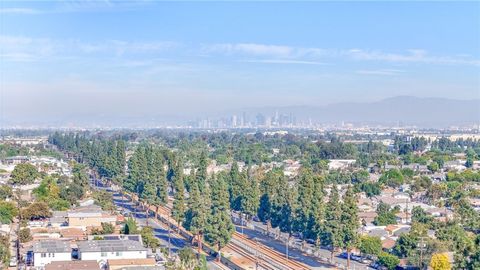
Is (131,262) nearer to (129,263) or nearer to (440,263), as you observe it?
(129,263)

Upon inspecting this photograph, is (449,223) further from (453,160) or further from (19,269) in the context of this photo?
(453,160)

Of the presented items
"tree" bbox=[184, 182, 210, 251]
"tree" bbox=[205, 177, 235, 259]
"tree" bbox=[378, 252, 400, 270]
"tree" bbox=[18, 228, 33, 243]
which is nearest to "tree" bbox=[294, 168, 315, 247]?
"tree" bbox=[205, 177, 235, 259]

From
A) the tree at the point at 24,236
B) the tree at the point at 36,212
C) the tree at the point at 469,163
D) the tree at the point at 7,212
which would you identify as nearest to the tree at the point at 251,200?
the tree at the point at 36,212

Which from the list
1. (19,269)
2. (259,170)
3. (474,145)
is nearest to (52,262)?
(19,269)

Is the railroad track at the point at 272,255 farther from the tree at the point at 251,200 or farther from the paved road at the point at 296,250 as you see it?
the tree at the point at 251,200

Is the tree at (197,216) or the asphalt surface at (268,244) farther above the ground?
the tree at (197,216)

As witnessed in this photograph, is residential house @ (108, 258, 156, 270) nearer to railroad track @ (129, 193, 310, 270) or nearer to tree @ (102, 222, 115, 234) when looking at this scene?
railroad track @ (129, 193, 310, 270)

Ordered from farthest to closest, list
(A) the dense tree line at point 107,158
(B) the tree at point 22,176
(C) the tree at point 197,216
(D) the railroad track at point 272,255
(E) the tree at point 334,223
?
(A) the dense tree line at point 107,158 → (B) the tree at point 22,176 → (C) the tree at point 197,216 → (D) the railroad track at point 272,255 → (E) the tree at point 334,223
